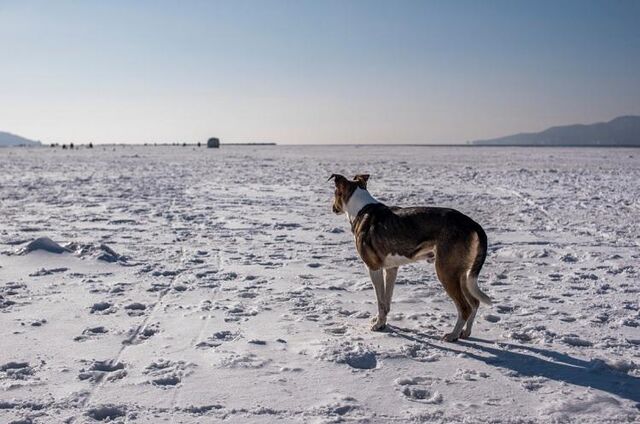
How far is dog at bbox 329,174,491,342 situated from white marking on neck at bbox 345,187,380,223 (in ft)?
0.22

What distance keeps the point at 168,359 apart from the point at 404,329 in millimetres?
2553

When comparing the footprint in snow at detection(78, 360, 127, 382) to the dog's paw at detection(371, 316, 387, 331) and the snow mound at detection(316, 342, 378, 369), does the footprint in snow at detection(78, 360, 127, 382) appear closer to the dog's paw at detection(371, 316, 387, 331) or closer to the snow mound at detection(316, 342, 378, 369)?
the snow mound at detection(316, 342, 378, 369)

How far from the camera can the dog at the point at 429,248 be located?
17.4 feet

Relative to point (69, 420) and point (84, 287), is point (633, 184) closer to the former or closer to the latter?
point (84, 287)

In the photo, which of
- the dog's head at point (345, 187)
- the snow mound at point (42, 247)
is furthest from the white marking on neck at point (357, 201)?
the snow mound at point (42, 247)

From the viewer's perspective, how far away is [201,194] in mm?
19469

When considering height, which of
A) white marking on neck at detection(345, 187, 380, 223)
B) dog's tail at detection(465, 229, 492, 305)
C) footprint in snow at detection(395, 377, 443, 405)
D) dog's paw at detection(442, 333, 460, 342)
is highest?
white marking on neck at detection(345, 187, 380, 223)

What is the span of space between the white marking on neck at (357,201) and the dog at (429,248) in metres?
0.07

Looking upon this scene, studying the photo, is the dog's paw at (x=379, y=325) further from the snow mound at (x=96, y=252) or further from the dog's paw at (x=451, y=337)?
the snow mound at (x=96, y=252)

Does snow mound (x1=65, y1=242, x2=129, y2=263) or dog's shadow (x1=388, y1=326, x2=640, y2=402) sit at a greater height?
snow mound (x1=65, y1=242, x2=129, y2=263)

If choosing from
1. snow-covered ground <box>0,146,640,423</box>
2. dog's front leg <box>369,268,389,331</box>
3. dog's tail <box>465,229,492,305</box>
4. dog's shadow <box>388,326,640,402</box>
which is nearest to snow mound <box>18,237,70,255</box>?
snow-covered ground <box>0,146,640,423</box>

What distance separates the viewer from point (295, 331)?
18.6 ft

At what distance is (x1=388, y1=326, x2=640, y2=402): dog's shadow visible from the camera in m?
4.31

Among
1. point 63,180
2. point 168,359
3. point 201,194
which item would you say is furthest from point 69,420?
point 63,180
